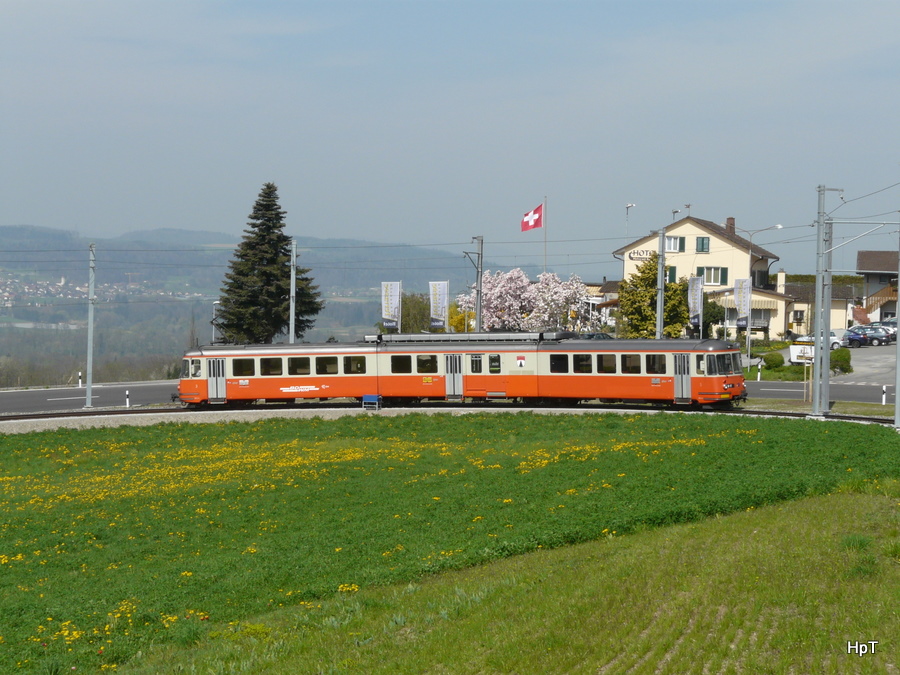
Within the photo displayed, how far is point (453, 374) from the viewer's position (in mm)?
41156

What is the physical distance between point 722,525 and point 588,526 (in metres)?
2.43

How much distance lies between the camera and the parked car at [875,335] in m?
78.5

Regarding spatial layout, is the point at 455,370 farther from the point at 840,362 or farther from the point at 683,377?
the point at 840,362

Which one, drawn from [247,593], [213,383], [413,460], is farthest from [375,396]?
[247,593]

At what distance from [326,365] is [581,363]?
37.5 feet

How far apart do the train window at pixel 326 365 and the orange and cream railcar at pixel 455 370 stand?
0.15ft

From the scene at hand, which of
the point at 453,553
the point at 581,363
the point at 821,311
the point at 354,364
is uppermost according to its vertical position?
the point at 821,311

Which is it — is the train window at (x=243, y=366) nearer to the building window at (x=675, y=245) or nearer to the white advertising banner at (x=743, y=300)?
the white advertising banner at (x=743, y=300)

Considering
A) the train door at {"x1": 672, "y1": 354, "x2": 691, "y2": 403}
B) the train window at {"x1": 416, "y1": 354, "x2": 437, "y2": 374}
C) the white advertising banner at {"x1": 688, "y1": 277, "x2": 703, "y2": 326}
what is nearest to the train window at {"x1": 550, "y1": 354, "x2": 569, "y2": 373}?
the train door at {"x1": 672, "y1": 354, "x2": 691, "y2": 403}

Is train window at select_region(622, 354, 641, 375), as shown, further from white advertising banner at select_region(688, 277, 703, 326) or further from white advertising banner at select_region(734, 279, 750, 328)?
white advertising banner at select_region(734, 279, 750, 328)

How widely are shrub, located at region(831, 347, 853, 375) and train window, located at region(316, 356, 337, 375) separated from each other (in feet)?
112

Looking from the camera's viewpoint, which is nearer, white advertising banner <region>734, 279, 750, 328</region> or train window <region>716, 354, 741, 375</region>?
train window <region>716, 354, 741, 375</region>

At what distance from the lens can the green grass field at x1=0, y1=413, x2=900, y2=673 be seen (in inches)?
400

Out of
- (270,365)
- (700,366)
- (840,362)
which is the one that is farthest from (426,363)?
(840,362)
